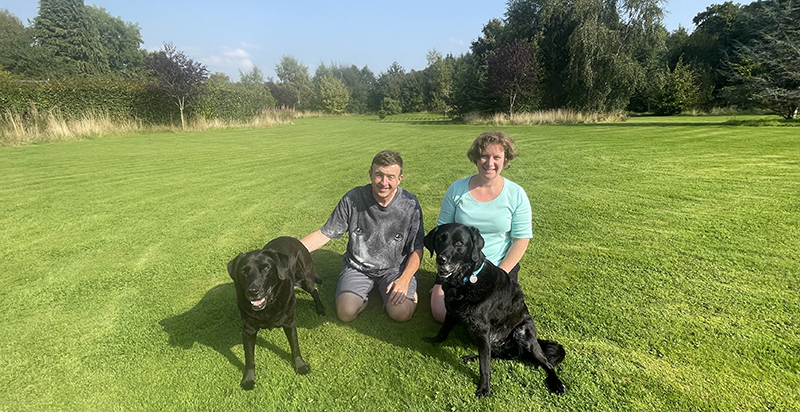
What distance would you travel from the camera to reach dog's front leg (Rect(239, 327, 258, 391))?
2281mm

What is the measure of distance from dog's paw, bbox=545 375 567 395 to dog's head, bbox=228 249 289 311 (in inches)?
73.7

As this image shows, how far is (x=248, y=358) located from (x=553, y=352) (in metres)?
2.10

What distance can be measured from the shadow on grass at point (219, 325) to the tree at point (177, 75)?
845 inches

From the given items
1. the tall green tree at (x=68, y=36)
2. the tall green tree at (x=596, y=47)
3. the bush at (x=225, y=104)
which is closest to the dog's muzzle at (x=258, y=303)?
the bush at (x=225, y=104)

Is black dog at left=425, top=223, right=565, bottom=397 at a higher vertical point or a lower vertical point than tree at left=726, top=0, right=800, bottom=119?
lower

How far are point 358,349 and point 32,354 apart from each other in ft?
8.16

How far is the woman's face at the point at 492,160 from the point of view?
9.43ft

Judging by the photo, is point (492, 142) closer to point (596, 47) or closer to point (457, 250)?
point (457, 250)

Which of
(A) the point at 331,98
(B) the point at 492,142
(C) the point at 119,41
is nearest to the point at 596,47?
(B) the point at 492,142

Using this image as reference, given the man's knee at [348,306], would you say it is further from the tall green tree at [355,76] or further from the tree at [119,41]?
the tall green tree at [355,76]

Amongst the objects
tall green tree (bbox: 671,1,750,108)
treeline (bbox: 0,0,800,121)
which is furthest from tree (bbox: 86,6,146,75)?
tall green tree (bbox: 671,1,750,108)

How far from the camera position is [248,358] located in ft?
7.56

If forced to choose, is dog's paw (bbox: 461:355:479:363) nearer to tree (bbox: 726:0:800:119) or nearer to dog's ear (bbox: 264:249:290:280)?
dog's ear (bbox: 264:249:290:280)

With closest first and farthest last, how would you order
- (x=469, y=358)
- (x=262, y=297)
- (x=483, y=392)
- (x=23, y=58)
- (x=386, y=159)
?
(x=262, y=297), (x=483, y=392), (x=469, y=358), (x=386, y=159), (x=23, y=58)
